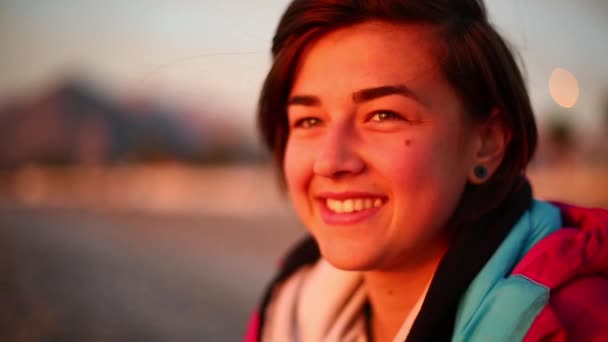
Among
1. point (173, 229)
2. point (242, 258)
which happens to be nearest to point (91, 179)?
point (173, 229)

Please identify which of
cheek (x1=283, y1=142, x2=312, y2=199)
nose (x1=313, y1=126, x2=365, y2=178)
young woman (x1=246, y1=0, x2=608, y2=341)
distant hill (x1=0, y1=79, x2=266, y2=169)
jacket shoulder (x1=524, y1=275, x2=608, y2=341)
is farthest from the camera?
distant hill (x1=0, y1=79, x2=266, y2=169)

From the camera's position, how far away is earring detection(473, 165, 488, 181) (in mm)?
1695

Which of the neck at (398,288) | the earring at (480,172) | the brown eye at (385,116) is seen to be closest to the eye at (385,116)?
the brown eye at (385,116)

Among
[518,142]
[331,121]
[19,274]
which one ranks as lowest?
[19,274]

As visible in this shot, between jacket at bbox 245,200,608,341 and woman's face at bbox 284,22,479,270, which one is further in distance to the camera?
woman's face at bbox 284,22,479,270

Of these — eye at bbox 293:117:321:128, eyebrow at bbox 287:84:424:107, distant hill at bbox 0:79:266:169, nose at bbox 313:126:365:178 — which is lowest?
distant hill at bbox 0:79:266:169

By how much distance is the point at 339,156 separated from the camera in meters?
1.52

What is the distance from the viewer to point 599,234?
58.1 inches

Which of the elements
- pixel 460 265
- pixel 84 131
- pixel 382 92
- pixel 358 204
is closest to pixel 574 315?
pixel 460 265

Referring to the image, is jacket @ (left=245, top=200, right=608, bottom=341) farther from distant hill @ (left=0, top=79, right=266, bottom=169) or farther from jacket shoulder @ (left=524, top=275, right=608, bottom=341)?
distant hill @ (left=0, top=79, right=266, bottom=169)

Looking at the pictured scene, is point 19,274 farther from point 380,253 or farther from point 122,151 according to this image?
point 122,151

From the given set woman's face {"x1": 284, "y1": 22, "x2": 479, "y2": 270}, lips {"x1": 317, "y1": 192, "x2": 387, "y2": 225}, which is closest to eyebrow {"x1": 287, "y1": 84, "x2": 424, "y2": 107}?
woman's face {"x1": 284, "y1": 22, "x2": 479, "y2": 270}

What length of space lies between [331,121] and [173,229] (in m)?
6.09

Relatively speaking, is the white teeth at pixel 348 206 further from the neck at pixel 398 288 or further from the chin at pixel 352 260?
the neck at pixel 398 288
